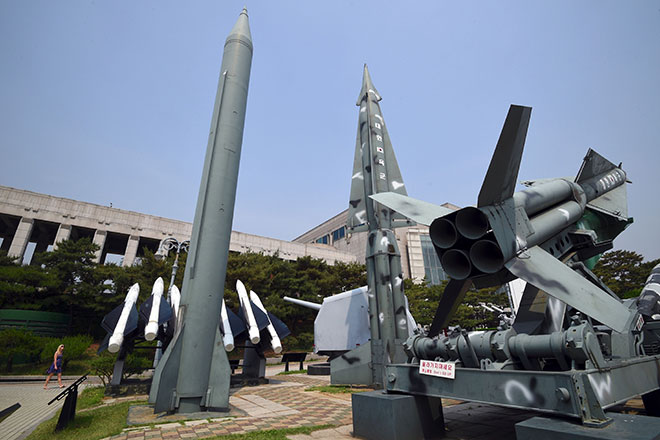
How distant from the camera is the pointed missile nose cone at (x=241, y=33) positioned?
978cm

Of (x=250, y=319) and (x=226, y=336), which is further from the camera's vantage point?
(x=250, y=319)

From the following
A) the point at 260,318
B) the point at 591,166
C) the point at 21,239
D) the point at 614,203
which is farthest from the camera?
the point at 21,239

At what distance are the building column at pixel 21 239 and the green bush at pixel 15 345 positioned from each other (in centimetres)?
1167

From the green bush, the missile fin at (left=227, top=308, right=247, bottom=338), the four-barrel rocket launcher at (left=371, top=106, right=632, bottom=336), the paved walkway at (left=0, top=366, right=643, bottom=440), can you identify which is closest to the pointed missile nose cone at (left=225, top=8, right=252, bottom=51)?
the four-barrel rocket launcher at (left=371, top=106, right=632, bottom=336)

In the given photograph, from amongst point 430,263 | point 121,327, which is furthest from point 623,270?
point 121,327

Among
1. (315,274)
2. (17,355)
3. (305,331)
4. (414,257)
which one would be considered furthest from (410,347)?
(414,257)

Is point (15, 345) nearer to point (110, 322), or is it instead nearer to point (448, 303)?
point (110, 322)

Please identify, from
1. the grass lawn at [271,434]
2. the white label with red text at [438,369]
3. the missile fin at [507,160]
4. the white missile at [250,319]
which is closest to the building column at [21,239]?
the white missile at [250,319]

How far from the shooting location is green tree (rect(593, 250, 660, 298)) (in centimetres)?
2934

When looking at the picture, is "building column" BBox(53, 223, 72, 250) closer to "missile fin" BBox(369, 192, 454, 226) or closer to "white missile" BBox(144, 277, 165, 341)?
"white missile" BBox(144, 277, 165, 341)

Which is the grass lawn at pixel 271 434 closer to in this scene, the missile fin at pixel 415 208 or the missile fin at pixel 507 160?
the missile fin at pixel 415 208

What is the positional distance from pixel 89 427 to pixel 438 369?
599cm

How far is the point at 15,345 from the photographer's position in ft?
54.0

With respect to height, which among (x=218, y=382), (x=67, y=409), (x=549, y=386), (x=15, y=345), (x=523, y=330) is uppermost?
(x=523, y=330)
